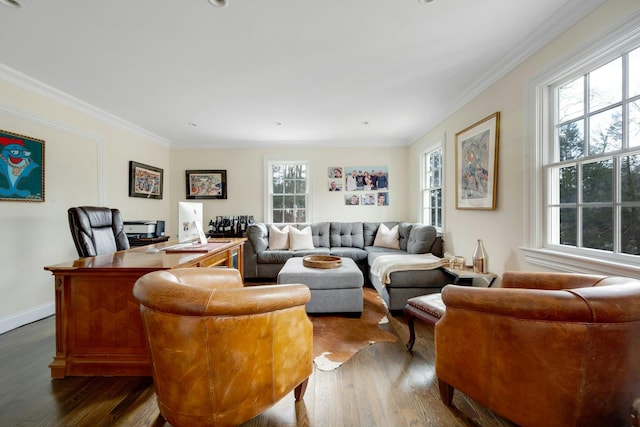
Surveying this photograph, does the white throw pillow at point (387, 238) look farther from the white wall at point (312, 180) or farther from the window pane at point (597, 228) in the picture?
the window pane at point (597, 228)

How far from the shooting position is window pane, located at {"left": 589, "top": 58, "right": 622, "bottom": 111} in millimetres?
1586

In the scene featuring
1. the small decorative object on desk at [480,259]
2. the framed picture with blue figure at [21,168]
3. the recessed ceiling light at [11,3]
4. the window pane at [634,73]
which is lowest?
the small decorative object on desk at [480,259]

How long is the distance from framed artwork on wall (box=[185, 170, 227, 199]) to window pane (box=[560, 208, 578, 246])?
4779 millimetres

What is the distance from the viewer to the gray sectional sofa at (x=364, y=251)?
2.82 meters

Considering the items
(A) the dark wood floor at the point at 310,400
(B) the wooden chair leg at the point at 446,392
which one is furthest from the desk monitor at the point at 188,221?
(B) the wooden chair leg at the point at 446,392

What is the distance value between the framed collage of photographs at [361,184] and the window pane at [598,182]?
10.7 ft

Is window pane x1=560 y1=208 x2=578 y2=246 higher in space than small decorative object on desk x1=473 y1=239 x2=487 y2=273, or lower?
higher

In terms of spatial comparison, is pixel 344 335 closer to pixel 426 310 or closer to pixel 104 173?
pixel 426 310

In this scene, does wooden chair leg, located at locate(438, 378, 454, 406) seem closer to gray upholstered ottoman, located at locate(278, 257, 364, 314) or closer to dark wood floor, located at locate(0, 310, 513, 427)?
dark wood floor, located at locate(0, 310, 513, 427)

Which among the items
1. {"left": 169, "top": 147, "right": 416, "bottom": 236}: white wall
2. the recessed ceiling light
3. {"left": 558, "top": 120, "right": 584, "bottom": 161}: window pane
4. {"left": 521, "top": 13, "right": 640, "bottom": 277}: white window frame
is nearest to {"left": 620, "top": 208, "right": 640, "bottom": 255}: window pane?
{"left": 521, "top": 13, "right": 640, "bottom": 277}: white window frame

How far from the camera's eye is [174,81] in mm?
2656

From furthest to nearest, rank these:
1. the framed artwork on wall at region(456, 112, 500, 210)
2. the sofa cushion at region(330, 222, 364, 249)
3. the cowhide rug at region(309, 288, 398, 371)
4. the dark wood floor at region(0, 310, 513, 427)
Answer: the sofa cushion at region(330, 222, 364, 249)
the framed artwork on wall at region(456, 112, 500, 210)
the cowhide rug at region(309, 288, 398, 371)
the dark wood floor at region(0, 310, 513, 427)

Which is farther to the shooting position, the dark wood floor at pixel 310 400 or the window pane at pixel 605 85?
the window pane at pixel 605 85

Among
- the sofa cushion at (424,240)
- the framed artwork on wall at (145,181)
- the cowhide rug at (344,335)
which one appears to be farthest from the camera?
the framed artwork on wall at (145,181)
